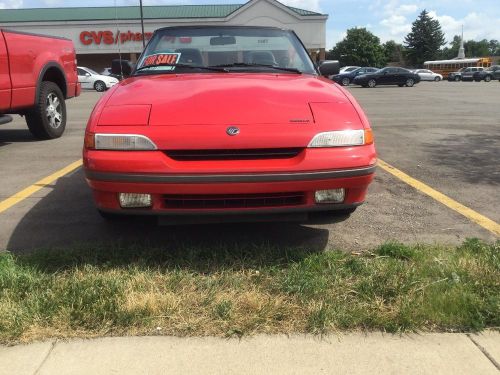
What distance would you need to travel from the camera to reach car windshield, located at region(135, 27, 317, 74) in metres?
4.19

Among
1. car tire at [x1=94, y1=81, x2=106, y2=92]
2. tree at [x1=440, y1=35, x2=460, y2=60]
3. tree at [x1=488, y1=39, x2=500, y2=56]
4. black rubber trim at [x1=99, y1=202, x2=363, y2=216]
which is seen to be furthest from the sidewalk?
tree at [x1=488, y1=39, x2=500, y2=56]

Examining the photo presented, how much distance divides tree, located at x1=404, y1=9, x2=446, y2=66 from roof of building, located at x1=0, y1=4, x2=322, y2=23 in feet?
178

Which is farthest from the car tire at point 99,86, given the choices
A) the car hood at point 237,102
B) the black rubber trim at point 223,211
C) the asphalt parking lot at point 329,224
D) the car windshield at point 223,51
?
the black rubber trim at point 223,211

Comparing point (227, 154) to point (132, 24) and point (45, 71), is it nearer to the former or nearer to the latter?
point (45, 71)

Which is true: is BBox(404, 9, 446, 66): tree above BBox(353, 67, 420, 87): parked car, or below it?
above

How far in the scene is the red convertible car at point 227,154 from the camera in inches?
114

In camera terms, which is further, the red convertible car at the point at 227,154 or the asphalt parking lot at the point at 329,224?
A: the asphalt parking lot at the point at 329,224

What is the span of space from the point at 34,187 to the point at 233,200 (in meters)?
3.04

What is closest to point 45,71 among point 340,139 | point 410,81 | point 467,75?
point 340,139

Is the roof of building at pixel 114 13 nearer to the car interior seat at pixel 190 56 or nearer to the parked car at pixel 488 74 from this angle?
the parked car at pixel 488 74

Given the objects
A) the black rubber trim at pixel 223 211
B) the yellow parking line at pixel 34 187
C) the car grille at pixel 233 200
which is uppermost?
the car grille at pixel 233 200

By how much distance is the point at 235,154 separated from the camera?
2.97 meters

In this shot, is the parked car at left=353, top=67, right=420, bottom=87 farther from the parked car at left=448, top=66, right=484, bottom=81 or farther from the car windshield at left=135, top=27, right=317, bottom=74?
the car windshield at left=135, top=27, right=317, bottom=74

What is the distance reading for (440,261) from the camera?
3.23 m
